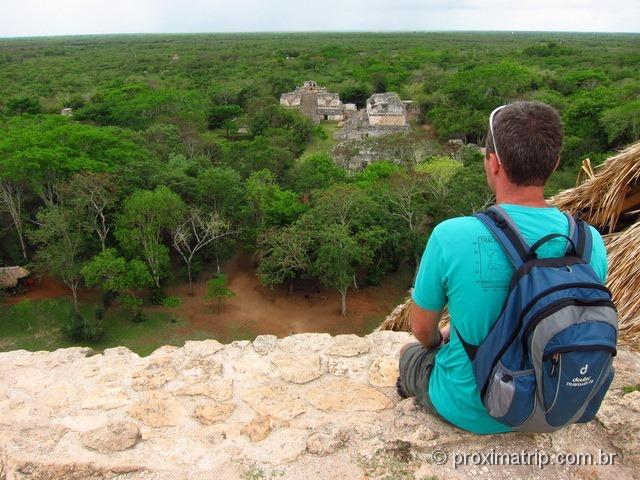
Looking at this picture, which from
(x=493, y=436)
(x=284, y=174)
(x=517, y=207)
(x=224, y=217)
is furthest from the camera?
(x=284, y=174)

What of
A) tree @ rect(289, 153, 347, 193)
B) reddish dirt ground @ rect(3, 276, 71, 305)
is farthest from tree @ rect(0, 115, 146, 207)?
tree @ rect(289, 153, 347, 193)

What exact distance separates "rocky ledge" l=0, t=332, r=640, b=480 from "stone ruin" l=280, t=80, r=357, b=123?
32383 millimetres

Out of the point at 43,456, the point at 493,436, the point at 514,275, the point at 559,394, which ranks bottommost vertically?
the point at 43,456

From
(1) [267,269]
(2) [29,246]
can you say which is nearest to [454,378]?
(1) [267,269]

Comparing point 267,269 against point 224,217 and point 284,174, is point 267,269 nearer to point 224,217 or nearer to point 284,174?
point 224,217

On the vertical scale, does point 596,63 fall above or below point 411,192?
above

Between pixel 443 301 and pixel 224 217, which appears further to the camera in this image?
pixel 224 217

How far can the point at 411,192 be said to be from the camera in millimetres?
15242

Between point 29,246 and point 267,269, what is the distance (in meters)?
8.22

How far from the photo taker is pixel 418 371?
240 cm

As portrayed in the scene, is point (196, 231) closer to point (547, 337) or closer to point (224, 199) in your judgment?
point (224, 199)

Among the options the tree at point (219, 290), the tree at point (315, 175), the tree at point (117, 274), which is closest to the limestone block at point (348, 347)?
the tree at point (219, 290)

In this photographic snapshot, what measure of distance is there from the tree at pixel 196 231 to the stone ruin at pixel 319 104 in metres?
21.4

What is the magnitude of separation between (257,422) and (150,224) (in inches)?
465
